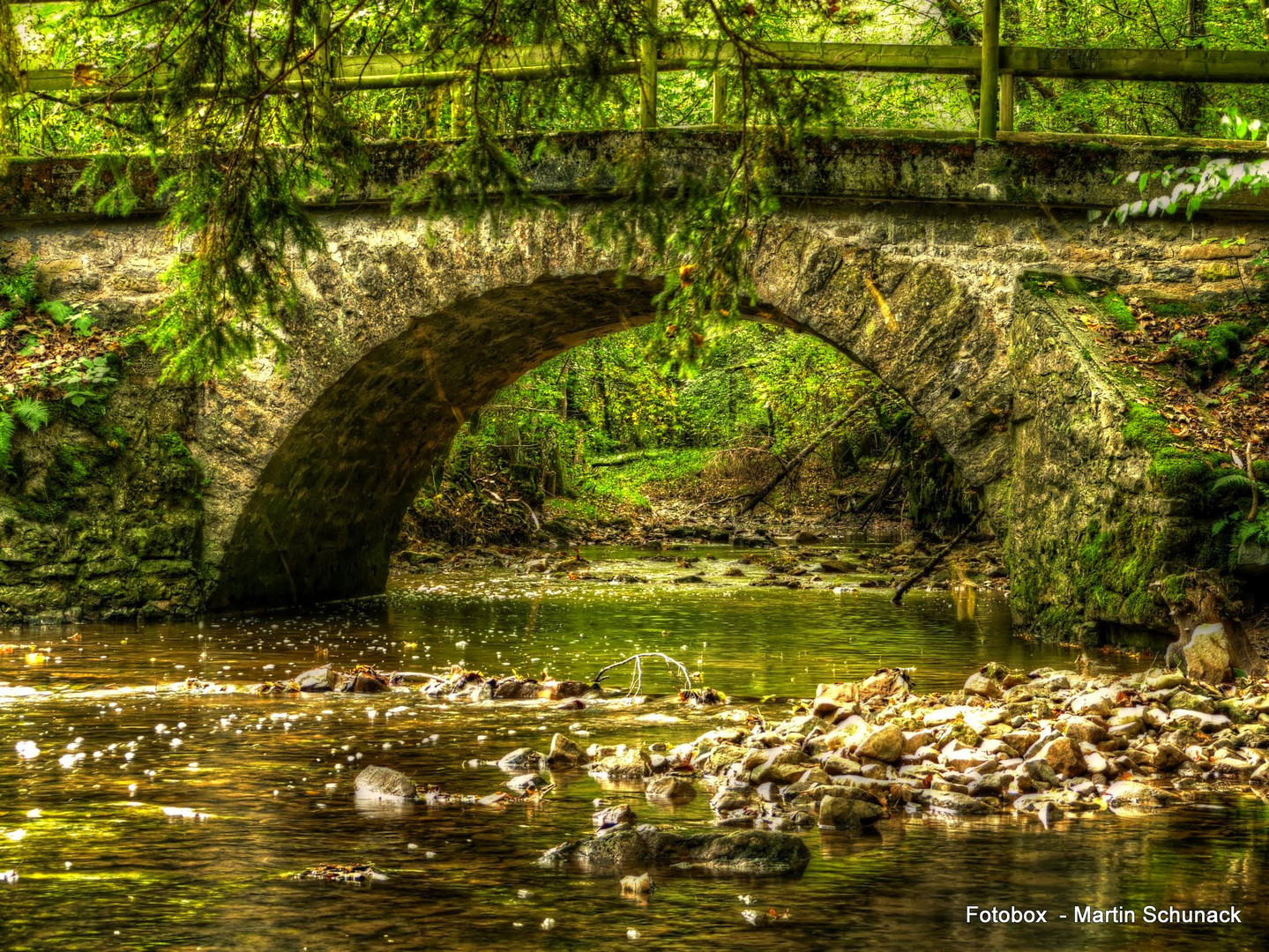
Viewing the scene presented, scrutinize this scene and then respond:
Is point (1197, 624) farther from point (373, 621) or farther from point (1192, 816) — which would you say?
point (373, 621)

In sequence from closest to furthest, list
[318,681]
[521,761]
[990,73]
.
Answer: [521,761]
[318,681]
[990,73]

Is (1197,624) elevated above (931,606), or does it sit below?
above

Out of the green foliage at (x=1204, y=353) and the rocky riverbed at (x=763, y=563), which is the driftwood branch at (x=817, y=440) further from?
the green foliage at (x=1204, y=353)

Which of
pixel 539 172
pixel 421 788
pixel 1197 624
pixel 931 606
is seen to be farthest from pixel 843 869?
pixel 931 606

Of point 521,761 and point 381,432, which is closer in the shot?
point 521,761

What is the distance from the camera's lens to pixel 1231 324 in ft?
25.6

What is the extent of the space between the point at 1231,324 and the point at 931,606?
332 cm

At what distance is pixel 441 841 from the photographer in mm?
3596

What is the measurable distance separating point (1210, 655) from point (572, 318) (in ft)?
17.6

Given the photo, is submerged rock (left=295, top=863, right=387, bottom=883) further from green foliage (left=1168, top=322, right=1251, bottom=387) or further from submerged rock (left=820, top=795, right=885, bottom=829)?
green foliage (left=1168, top=322, right=1251, bottom=387)

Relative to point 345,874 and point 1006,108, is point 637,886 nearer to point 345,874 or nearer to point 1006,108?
point 345,874

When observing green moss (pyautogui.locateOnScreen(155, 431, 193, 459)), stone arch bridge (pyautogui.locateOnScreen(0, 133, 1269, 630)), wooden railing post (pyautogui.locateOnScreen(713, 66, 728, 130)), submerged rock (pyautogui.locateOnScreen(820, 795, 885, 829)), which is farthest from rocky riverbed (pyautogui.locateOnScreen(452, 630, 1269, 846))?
green moss (pyautogui.locateOnScreen(155, 431, 193, 459))

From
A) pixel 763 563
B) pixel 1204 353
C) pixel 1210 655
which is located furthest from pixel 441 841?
pixel 763 563

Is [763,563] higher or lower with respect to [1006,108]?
lower
